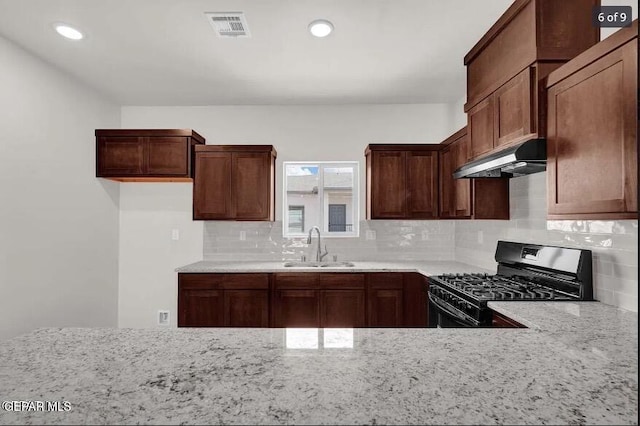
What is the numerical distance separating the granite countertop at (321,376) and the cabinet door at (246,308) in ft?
6.75

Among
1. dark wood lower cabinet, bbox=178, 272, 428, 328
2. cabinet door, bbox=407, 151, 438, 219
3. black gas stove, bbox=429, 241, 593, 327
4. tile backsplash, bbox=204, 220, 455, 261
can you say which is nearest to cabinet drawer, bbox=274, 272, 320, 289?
dark wood lower cabinet, bbox=178, 272, 428, 328

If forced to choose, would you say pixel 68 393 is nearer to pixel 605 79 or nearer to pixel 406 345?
pixel 406 345

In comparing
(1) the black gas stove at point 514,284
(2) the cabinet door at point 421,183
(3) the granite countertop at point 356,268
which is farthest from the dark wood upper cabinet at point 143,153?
(1) the black gas stove at point 514,284

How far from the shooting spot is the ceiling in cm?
226

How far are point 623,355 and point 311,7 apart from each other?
7.59 feet

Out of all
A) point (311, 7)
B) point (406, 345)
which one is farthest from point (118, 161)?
point (406, 345)

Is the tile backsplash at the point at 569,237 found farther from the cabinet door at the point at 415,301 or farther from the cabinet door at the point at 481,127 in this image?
the cabinet door at the point at 415,301

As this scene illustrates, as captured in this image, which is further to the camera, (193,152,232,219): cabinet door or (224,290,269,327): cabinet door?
(193,152,232,219): cabinet door

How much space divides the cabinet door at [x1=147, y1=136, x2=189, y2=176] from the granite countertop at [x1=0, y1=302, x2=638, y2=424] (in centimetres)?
257

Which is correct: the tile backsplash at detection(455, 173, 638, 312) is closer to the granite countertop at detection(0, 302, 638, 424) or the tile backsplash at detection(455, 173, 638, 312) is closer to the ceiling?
the granite countertop at detection(0, 302, 638, 424)

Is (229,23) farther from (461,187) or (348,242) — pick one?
(348,242)

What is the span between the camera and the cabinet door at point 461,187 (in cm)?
301

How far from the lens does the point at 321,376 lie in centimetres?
91

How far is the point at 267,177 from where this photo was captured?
370 cm
